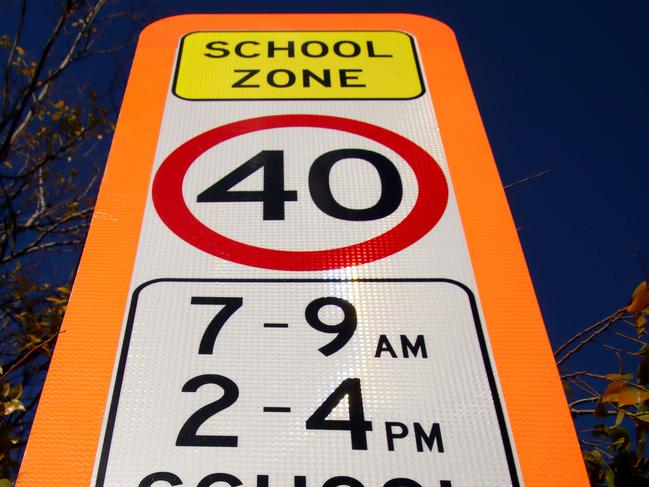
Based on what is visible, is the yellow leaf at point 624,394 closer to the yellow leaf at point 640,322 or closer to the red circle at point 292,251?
the yellow leaf at point 640,322

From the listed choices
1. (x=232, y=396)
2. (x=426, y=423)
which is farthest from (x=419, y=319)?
(x=232, y=396)

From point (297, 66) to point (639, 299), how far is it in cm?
112

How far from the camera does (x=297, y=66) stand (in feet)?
5.10

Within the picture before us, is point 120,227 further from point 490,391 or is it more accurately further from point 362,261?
point 490,391

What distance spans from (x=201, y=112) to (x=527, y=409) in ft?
3.27

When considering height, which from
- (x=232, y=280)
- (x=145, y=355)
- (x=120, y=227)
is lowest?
(x=145, y=355)

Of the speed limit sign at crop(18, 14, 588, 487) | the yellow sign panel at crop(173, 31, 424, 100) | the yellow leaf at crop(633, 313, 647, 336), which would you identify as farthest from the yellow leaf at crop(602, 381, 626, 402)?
the yellow sign panel at crop(173, 31, 424, 100)

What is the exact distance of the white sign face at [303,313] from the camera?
2.85ft

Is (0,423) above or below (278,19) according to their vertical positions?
below

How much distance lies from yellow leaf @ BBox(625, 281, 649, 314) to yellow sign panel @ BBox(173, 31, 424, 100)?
2.59ft

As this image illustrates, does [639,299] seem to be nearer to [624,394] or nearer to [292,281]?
[624,394]

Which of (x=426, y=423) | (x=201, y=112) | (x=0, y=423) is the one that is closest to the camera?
(x=426, y=423)

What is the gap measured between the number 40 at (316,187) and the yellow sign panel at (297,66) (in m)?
0.22

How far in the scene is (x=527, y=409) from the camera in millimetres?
917
